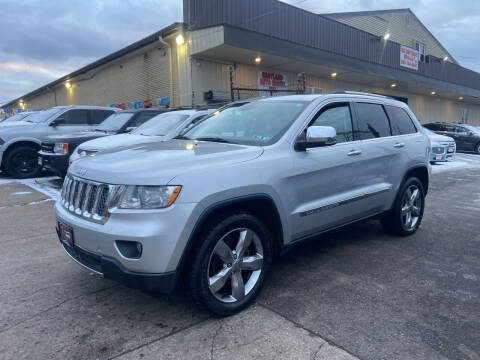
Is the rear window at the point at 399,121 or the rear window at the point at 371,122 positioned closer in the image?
the rear window at the point at 371,122

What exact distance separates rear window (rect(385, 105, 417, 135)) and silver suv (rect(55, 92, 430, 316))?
43 cm

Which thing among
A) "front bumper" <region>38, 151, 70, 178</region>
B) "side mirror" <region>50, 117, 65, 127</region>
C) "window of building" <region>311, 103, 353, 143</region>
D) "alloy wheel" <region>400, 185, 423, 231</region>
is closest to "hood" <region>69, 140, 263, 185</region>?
"window of building" <region>311, 103, 353, 143</region>

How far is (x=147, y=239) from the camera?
241 centimetres

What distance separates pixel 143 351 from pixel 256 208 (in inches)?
52.6

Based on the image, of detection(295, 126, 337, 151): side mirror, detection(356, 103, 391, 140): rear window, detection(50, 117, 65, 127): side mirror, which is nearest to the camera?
detection(295, 126, 337, 151): side mirror

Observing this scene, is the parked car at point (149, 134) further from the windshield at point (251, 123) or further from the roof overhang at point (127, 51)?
the roof overhang at point (127, 51)

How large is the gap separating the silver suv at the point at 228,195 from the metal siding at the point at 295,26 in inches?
400

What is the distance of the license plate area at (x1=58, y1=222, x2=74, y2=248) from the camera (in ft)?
9.32

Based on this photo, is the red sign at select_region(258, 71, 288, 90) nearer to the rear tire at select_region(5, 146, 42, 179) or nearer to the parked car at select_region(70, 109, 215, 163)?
the parked car at select_region(70, 109, 215, 163)

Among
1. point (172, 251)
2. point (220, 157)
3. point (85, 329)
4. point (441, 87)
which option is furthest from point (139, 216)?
point (441, 87)

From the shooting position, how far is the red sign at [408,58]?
825 inches

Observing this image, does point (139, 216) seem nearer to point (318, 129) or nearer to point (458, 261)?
point (318, 129)

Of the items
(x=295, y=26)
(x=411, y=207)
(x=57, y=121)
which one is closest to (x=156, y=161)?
(x=411, y=207)

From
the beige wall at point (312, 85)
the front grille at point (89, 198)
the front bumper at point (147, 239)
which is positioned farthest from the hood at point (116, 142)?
the beige wall at point (312, 85)
